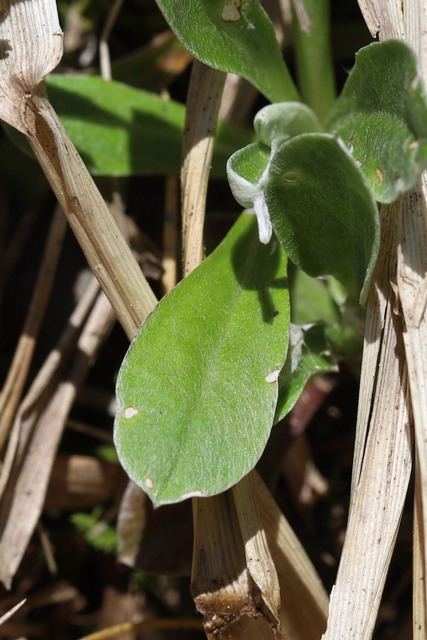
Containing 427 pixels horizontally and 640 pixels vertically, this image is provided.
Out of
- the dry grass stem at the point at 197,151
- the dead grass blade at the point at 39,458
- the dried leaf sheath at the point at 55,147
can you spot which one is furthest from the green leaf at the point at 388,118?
the dead grass blade at the point at 39,458

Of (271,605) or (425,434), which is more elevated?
(425,434)

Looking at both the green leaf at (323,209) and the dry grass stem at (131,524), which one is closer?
the green leaf at (323,209)

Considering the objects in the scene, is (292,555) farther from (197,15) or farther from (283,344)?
(197,15)

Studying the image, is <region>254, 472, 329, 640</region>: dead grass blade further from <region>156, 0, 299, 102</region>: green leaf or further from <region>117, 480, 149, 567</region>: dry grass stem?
<region>156, 0, 299, 102</region>: green leaf

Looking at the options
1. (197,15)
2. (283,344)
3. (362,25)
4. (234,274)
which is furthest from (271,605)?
(362,25)

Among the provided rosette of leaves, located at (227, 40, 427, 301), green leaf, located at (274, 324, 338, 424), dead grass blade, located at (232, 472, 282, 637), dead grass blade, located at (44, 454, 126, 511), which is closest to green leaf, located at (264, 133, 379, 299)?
rosette of leaves, located at (227, 40, 427, 301)

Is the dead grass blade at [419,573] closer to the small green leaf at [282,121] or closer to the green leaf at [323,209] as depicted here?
the green leaf at [323,209]
